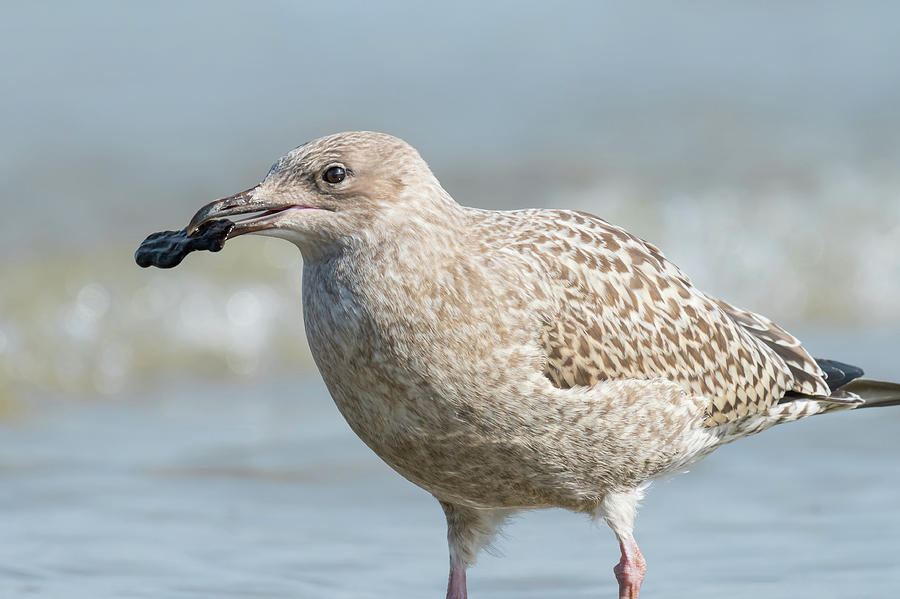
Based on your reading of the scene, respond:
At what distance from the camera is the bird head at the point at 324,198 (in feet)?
18.0

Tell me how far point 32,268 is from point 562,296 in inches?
281

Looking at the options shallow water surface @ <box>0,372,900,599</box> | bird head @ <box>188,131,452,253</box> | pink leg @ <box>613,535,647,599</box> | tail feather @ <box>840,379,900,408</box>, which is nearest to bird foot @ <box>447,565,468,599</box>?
shallow water surface @ <box>0,372,900,599</box>

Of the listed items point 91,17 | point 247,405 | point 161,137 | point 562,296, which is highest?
point 91,17

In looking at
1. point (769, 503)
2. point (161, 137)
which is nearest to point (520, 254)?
point (769, 503)

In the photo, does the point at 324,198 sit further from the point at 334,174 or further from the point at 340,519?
the point at 340,519

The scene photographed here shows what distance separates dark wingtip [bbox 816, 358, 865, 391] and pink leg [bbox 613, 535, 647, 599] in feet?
4.36

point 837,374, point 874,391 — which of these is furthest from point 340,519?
point 874,391

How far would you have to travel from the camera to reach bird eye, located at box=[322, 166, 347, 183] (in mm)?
5535

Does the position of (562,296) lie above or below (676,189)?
below

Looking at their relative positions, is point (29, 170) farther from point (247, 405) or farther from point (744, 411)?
point (744, 411)

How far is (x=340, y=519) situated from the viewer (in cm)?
809

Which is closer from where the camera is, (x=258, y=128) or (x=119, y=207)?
(x=119, y=207)

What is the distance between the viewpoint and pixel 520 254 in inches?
233

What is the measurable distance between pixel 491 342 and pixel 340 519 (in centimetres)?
275
